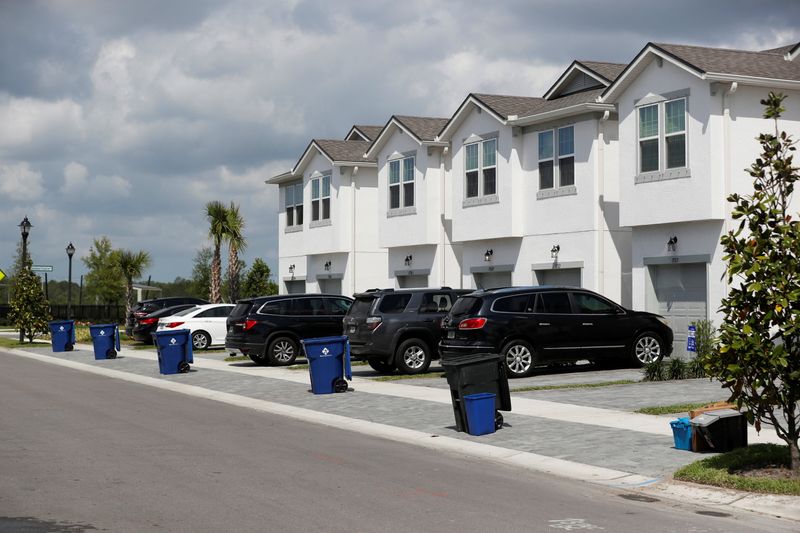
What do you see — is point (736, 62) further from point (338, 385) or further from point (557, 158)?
point (338, 385)

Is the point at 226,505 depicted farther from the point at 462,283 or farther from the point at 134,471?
the point at 462,283

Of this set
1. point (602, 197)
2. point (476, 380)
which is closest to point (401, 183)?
point (602, 197)

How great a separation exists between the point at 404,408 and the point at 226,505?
26.7ft

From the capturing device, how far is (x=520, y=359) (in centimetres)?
2117

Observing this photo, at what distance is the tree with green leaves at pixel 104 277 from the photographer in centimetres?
7412

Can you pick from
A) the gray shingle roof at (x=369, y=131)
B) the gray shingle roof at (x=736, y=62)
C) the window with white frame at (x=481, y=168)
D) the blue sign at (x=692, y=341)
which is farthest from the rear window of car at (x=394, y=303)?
the gray shingle roof at (x=369, y=131)

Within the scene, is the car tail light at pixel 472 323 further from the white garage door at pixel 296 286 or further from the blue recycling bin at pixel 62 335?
the white garage door at pixel 296 286

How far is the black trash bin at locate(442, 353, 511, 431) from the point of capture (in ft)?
45.9

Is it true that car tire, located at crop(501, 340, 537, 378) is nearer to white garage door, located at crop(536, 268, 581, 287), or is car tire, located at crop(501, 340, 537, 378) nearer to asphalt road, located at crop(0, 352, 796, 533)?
asphalt road, located at crop(0, 352, 796, 533)

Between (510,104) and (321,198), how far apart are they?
12.3 m

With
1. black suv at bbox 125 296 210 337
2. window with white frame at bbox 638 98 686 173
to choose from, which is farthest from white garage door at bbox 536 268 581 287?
black suv at bbox 125 296 210 337

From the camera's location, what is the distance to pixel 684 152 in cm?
2414

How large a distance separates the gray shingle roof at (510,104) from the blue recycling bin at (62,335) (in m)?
16.8

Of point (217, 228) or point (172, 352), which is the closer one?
point (172, 352)
